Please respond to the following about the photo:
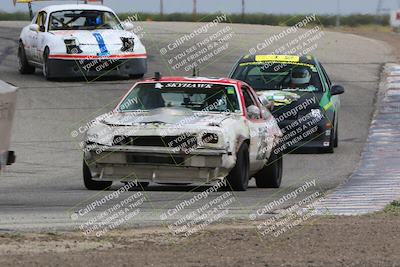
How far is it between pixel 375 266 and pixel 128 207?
12.0 ft

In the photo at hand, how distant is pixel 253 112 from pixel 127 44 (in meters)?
10.3

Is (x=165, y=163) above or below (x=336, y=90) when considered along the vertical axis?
above

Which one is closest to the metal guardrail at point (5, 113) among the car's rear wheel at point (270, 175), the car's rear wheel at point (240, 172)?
the car's rear wheel at point (240, 172)

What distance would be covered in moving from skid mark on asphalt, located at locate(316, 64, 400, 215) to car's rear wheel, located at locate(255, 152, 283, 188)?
84 cm

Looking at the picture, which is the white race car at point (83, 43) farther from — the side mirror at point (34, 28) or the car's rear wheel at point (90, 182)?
the car's rear wheel at point (90, 182)

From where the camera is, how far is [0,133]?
856cm

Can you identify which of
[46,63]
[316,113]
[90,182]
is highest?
[90,182]

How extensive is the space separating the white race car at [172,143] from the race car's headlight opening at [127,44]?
10106mm

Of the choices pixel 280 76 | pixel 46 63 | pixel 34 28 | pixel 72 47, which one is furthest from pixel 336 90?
pixel 34 28

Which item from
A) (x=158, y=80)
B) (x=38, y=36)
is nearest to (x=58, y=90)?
(x=38, y=36)

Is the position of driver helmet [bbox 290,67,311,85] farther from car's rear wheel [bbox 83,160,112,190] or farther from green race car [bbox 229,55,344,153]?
car's rear wheel [bbox 83,160,112,190]

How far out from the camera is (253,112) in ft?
42.2

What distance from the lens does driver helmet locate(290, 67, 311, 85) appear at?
1784 centimetres

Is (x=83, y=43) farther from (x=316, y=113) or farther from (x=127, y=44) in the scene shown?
(x=316, y=113)
